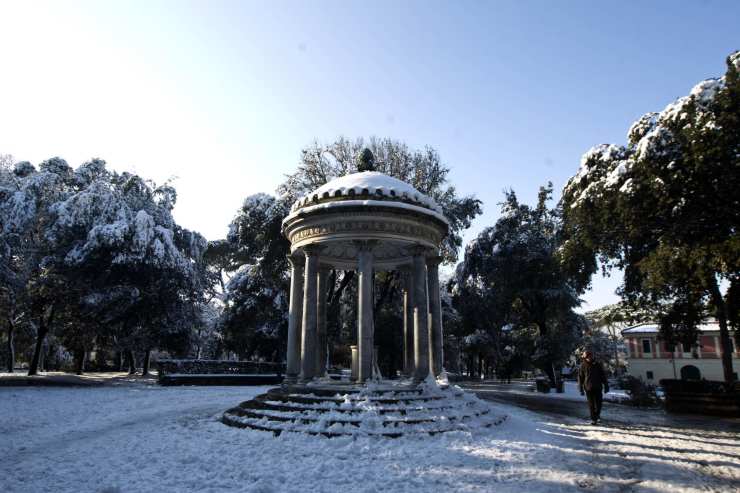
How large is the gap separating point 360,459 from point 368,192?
24.2 ft

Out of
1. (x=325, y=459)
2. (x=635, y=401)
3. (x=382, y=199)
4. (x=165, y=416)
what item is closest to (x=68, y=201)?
(x=165, y=416)

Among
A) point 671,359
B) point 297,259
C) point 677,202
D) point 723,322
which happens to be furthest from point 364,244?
point 671,359

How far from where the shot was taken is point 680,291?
18484 millimetres

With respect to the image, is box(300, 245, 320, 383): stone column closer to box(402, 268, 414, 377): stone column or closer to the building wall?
box(402, 268, 414, 377): stone column

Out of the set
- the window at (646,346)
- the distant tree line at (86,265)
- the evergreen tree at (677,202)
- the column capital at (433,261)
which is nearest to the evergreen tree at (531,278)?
the evergreen tree at (677,202)

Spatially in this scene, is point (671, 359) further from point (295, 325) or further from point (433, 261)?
point (295, 325)

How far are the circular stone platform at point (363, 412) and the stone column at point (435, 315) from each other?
5.12ft

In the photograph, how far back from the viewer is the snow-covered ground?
6270mm

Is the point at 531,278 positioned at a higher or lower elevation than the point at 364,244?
higher

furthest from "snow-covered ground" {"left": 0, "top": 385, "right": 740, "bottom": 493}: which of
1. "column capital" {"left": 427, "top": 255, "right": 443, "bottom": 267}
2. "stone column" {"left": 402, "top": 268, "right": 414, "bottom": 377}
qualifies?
"column capital" {"left": 427, "top": 255, "right": 443, "bottom": 267}

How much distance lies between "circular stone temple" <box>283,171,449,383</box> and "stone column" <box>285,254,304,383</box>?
0.06 feet

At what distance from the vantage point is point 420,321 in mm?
13266

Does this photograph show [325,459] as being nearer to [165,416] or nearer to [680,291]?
[165,416]

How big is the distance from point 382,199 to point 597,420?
8483 millimetres
